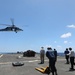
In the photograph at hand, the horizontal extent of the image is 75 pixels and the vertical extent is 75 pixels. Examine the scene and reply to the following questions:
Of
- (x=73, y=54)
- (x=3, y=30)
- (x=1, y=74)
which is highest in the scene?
(x=3, y=30)

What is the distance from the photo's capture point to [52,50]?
17.2m

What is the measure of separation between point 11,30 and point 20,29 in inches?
84.0

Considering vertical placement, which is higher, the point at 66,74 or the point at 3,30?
the point at 3,30

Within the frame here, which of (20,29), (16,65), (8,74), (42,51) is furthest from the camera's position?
(20,29)

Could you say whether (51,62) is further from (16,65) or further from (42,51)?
(42,51)

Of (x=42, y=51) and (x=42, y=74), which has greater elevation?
(x=42, y=51)

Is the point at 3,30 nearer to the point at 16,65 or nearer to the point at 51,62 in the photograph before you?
the point at 16,65

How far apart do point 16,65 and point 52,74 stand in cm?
890

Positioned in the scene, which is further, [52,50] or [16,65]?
[16,65]

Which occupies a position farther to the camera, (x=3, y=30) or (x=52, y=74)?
(x=3, y=30)

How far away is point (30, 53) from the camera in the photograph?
186 feet

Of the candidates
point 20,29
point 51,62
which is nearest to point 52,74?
point 51,62

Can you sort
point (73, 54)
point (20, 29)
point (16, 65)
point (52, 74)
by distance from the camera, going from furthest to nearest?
1. point (20, 29)
2. point (16, 65)
3. point (73, 54)
4. point (52, 74)

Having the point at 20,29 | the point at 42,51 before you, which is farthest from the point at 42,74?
the point at 20,29
